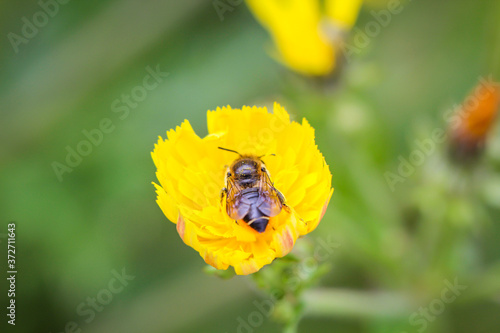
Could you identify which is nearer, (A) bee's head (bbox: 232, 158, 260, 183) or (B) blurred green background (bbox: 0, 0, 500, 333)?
(A) bee's head (bbox: 232, 158, 260, 183)

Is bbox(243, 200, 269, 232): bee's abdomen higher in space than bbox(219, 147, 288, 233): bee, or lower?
lower

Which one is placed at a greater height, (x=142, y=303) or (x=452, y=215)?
(x=142, y=303)

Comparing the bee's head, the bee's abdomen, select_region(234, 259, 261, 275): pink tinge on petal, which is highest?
the bee's head

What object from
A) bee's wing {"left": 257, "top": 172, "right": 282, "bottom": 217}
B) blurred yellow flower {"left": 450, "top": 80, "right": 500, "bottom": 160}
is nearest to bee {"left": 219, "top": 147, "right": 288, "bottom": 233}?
bee's wing {"left": 257, "top": 172, "right": 282, "bottom": 217}

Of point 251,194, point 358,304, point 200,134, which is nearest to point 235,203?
point 251,194

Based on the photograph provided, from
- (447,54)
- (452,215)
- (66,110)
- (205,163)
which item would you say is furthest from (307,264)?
(447,54)

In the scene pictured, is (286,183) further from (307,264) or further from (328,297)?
(328,297)

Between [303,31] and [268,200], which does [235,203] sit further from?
[303,31]

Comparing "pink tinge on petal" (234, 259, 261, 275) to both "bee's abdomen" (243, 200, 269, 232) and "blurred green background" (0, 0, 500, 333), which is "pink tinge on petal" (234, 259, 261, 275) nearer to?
"bee's abdomen" (243, 200, 269, 232)
